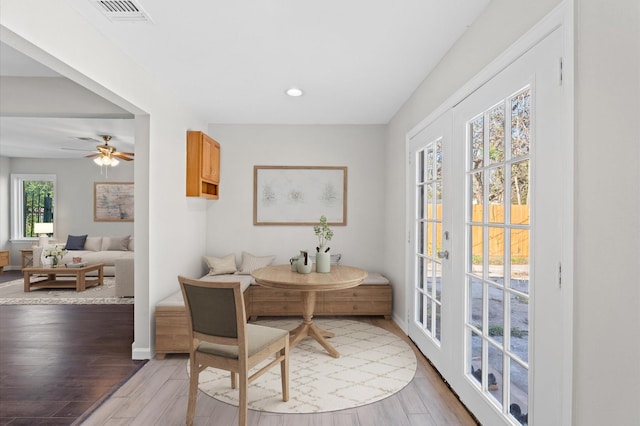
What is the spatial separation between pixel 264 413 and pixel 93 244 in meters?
6.79

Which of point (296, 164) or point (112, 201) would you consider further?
point (112, 201)

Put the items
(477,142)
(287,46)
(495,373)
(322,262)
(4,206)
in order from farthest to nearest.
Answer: (4,206), (322,262), (287,46), (477,142), (495,373)

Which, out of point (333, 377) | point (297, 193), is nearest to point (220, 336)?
point (333, 377)

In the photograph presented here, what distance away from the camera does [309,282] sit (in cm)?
280

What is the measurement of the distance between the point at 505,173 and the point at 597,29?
0.77 metres

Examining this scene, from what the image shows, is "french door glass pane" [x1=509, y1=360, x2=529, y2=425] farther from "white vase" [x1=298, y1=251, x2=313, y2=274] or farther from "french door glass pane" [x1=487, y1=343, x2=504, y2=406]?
"white vase" [x1=298, y1=251, x2=313, y2=274]

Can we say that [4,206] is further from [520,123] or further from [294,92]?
[520,123]

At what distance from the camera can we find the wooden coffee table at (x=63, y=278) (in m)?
5.55

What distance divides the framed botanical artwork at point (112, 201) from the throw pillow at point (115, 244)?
0.59 meters

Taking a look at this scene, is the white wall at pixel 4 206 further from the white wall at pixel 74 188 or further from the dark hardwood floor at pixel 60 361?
the dark hardwood floor at pixel 60 361

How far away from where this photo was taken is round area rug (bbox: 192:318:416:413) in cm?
236

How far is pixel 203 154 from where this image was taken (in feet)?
12.9

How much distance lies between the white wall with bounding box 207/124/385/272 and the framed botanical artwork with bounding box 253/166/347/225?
8cm

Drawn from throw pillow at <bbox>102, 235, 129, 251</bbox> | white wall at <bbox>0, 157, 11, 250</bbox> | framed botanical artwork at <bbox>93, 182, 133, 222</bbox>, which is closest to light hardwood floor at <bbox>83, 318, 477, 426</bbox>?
throw pillow at <bbox>102, 235, 129, 251</bbox>
